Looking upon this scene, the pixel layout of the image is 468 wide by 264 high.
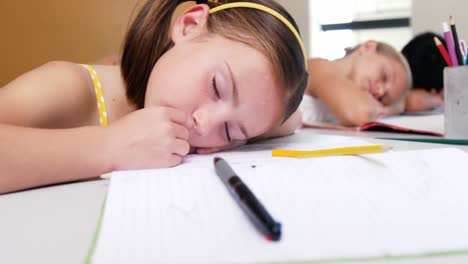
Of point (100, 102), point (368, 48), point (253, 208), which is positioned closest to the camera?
point (253, 208)

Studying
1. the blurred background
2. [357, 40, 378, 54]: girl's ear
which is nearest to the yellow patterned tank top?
the blurred background

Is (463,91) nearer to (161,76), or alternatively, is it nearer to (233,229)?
(161,76)

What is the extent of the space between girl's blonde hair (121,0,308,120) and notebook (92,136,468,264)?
0.20m

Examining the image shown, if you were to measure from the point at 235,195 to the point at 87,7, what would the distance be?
1.59 metres

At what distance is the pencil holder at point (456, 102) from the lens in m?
0.73

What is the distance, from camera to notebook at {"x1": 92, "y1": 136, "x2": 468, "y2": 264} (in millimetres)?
267

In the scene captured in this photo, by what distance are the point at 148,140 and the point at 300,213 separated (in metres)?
0.26

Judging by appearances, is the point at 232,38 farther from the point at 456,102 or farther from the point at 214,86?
the point at 456,102

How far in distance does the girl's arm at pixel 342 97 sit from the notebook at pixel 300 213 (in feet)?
2.25

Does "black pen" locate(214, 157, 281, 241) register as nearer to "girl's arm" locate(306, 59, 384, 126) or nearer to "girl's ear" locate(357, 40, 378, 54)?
"girl's arm" locate(306, 59, 384, 126)

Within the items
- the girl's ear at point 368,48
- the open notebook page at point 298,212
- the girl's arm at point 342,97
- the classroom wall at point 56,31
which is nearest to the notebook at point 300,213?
the open notebook page at point 298,212

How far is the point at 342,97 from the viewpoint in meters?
1.21

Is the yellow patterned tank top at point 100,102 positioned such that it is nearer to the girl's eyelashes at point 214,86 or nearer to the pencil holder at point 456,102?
the girl's eyelashes at point 214,86

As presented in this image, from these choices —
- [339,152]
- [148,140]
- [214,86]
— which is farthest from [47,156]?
[339,152]
